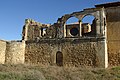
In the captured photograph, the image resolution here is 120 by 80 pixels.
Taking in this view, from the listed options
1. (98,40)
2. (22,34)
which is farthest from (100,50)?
(22,34)

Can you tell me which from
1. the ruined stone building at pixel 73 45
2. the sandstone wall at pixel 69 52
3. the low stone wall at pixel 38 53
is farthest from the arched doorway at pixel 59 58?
the low stone wall at pixel 38 53

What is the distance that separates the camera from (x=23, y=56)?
23500mm

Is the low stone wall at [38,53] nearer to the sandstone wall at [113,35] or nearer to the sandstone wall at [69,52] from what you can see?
the sandstone wall at [69,52]

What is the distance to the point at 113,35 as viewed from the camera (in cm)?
2109

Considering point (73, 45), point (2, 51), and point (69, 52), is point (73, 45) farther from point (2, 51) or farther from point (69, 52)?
point (2, 51)

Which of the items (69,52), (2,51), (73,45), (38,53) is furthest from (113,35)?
(2,51)

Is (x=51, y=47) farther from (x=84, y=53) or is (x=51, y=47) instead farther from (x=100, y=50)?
(x=100, y=50)

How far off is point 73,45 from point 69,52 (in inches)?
32.2

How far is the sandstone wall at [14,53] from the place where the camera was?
22737 mm

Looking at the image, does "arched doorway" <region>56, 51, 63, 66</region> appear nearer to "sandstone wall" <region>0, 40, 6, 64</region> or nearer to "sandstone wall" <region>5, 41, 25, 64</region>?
"sandstone wall" <region>5, 41, 25, 64</region>

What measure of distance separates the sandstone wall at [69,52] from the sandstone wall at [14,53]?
2.34ft

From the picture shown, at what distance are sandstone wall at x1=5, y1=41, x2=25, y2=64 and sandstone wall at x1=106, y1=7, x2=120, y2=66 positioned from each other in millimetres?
9414

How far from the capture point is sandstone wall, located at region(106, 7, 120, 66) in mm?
20859

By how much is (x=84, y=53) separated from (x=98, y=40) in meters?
1.88
